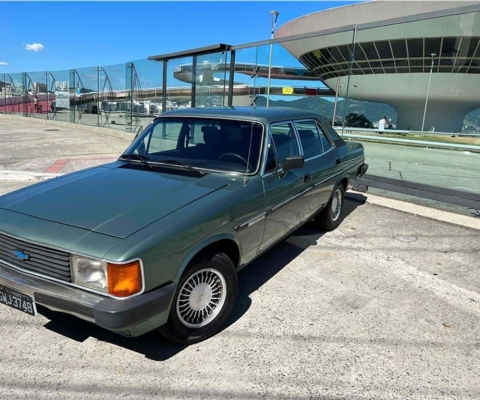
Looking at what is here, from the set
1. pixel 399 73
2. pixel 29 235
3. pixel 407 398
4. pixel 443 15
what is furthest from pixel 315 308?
pixel 399 73

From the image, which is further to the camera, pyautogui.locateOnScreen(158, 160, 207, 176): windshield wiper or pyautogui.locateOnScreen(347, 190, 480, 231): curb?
pyautogui.locateOnScreen(347, 190, 480, 231): curb

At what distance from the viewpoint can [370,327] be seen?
3.06 meters

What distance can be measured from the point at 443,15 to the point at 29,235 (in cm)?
666

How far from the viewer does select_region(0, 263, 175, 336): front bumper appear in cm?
216

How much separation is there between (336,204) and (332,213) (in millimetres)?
226

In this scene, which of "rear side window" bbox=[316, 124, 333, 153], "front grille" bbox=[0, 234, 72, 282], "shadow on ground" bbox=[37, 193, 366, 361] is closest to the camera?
"front grille" bbox=[0, 234, 72, 282]

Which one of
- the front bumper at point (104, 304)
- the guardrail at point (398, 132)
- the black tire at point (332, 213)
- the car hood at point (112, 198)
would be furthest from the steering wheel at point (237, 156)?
the guardrail at point (398, 132)

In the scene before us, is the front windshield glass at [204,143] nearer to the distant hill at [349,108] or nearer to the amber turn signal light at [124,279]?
the amber turn signal light at [124,279]

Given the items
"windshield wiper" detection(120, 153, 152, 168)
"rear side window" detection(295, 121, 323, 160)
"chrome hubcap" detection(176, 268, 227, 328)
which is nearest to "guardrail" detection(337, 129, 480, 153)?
"rear side window" detection(295, 121, 323, 160)

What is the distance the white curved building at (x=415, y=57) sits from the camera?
712 centimetres

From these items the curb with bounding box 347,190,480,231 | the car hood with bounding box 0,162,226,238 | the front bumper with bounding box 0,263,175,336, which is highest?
the car hood with bounding box 0,162,226,238

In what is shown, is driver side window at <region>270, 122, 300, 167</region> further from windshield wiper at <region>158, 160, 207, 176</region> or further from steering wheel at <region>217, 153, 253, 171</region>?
windshield wiper at <region>158, 160, 207, 176</region>

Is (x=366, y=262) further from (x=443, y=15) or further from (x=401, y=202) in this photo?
(x=443, y=15)

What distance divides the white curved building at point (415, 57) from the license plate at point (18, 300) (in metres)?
6.70
